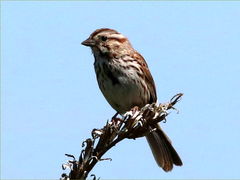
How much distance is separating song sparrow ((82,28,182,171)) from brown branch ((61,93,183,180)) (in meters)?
2.30

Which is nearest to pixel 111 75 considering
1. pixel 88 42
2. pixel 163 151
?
pixel 88 42

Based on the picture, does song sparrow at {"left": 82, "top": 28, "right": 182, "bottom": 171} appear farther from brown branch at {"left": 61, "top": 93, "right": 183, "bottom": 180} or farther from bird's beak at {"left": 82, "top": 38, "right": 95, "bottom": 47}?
brown branch at {"left": 61, "top": 93, "right": 183, "bottom": 180}

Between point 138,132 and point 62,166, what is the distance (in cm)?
59

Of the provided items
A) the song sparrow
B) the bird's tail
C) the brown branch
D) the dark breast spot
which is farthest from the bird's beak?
the brown branch

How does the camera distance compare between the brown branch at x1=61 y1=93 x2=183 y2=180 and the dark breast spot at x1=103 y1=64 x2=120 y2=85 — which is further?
the dark breast spot at x1=103 y1=64 x2=120 y2=85

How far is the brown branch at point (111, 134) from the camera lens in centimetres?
212

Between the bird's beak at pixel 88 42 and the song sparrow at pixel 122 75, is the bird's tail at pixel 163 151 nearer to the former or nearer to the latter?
the song sparrow at pixel 122 75

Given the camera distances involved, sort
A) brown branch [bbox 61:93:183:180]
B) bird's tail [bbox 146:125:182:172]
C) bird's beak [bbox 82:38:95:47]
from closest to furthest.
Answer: brown branch [bbox 61:93:183:180] < bird's tail [bbox 146:125:182:172] < bird's beak [bbox 82:38:95:47]

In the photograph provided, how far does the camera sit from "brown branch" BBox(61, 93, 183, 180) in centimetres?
212

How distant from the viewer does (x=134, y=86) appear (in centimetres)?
568

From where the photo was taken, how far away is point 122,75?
561 centimetres

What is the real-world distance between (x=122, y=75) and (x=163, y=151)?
105 centimetres

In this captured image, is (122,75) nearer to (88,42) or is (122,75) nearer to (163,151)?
(88,42)

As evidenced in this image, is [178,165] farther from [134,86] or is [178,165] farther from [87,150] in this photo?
[87,150]
